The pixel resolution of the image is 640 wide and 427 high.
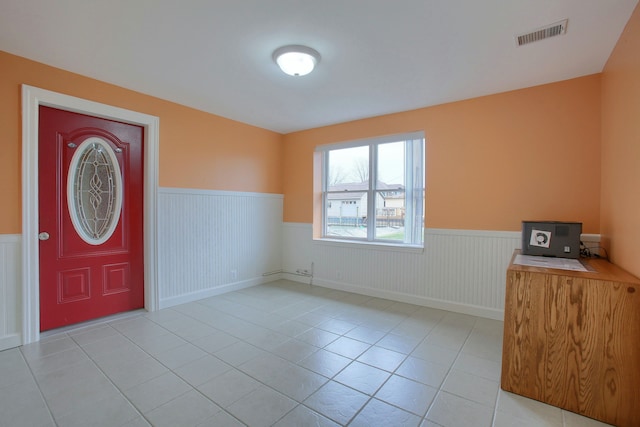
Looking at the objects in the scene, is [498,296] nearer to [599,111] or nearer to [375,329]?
[375,329]

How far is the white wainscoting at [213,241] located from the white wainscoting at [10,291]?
1.23 m

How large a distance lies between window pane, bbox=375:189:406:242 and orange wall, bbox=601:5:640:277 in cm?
211

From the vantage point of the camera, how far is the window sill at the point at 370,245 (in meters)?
3.94

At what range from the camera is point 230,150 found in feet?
14.5

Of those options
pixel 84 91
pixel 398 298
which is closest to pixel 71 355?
pixel 84 91

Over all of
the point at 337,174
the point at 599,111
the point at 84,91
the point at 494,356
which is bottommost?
Result: the point at 494,356

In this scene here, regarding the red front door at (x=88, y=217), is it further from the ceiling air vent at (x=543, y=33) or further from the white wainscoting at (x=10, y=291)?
the ceiling air vent at (x=543, y=33)

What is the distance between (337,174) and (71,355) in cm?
395

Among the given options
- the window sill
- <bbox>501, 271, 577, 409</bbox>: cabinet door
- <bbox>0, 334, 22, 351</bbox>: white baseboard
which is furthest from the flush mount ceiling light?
<bbox>0, 334, 22, 351</bbox>: white baseboard

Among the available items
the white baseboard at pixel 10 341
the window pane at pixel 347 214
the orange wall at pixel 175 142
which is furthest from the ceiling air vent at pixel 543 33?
the white baseboard at pixel 10 341

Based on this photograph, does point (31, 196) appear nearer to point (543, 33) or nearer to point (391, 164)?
point (391, 164)

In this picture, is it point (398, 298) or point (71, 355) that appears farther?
point (398, 298)

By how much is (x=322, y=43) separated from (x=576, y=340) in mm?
2771

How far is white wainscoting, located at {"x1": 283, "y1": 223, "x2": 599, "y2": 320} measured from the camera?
335 cm
